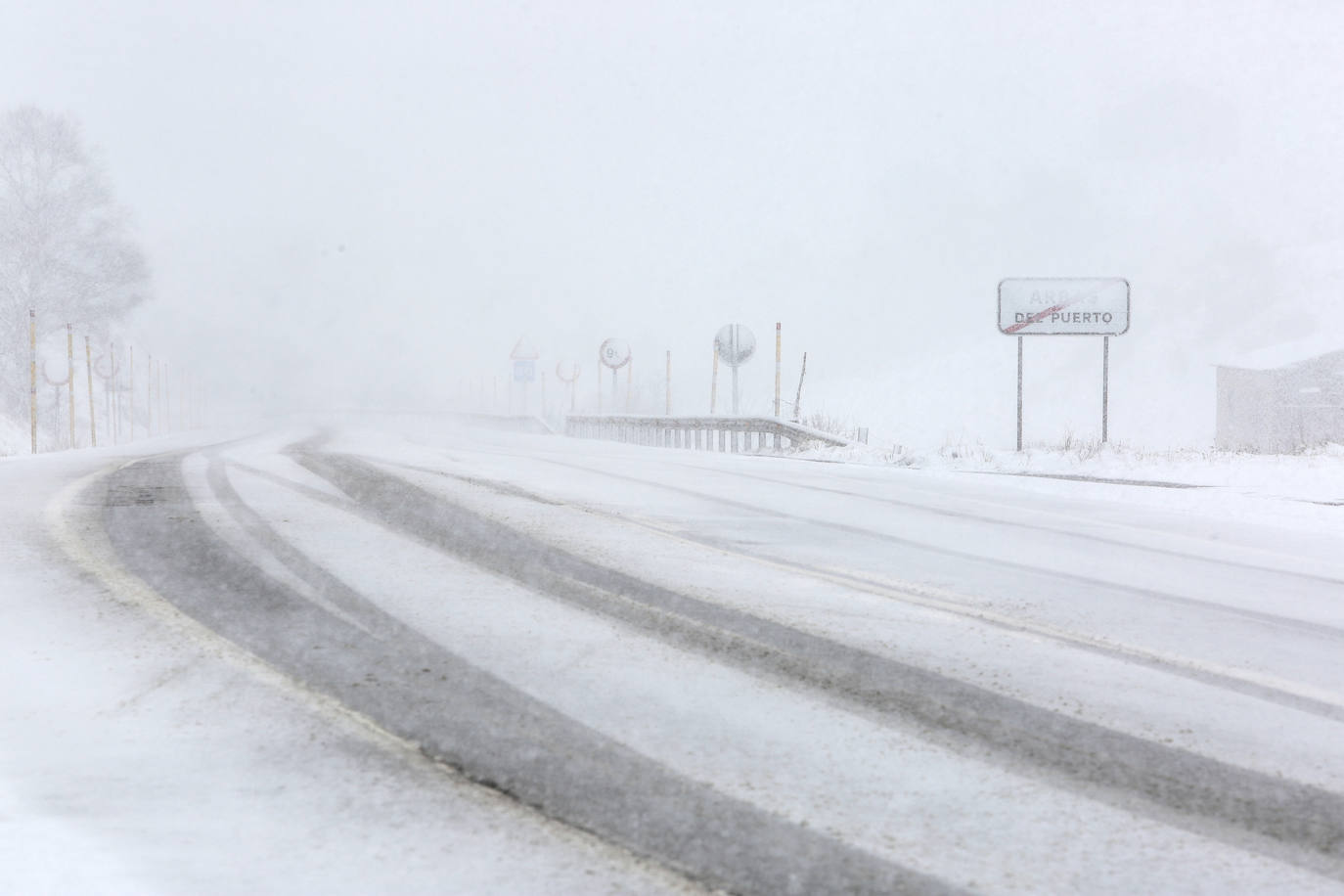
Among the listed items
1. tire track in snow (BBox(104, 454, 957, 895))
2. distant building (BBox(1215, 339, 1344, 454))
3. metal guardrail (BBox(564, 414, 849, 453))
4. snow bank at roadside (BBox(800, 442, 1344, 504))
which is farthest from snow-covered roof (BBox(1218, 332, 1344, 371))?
tire track in snow (BBox(104, 454, 957, 895))

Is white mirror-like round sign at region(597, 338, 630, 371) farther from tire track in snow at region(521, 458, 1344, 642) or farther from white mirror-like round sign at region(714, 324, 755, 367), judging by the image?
tire track in snow at region(521, 458, 1344, 642)

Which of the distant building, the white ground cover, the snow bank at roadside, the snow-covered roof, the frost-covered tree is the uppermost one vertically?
the frost-covered tree

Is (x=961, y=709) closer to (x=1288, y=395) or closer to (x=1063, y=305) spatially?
(x=1063, y=305)

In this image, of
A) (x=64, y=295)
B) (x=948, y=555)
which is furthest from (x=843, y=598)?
(x=64, y=295)

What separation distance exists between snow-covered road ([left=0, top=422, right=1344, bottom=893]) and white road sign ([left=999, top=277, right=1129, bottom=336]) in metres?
13.0

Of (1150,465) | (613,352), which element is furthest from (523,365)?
(1150,465)

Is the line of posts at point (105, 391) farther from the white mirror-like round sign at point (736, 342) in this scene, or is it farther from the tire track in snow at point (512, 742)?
the tire track in snow at point (512, 742)

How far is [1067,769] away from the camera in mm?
2676

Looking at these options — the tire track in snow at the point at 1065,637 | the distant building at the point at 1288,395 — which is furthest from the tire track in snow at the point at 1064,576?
the distant building at the point at 1288,395

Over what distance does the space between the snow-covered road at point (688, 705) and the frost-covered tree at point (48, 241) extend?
44066mm

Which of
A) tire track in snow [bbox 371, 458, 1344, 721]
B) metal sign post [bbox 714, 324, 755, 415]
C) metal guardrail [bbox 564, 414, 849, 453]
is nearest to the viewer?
tire track in snow [bbox 371, 458, 1344, 721]

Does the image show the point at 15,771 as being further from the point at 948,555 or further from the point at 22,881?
the point at 948,555

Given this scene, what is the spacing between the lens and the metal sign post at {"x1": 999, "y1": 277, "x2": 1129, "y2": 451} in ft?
62.0

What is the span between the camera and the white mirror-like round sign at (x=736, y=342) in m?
28.4
